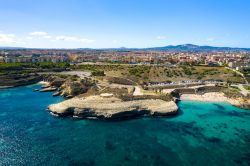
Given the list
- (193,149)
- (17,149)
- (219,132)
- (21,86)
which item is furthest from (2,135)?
(21,86)

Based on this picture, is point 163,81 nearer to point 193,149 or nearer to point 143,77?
point 143,77

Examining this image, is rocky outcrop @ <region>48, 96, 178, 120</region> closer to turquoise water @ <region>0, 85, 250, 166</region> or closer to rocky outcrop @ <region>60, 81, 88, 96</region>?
turquoise water @ <region>0, 85, 250, 166</region>

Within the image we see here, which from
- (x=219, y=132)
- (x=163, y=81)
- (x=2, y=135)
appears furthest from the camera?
(x=163, y=81)

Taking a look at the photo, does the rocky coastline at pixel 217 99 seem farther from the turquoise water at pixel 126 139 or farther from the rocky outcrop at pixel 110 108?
the rocky outcrop at pixel 110 108

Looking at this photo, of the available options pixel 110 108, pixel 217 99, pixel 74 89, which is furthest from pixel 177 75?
pixel 110 108

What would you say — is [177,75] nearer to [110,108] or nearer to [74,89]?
[74,89]

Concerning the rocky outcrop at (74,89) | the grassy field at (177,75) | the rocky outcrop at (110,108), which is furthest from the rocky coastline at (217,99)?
the rocky outcrop at (74,89)

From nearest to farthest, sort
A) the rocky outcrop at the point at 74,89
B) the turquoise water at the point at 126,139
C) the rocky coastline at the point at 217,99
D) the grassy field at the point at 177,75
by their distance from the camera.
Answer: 1. the turquoise water at the point at 126,139
2. the rocky coastline at the point at 217,99
3. the rocky outcrop at the point at 74,89
4. the grassy field at the point at 177,75
